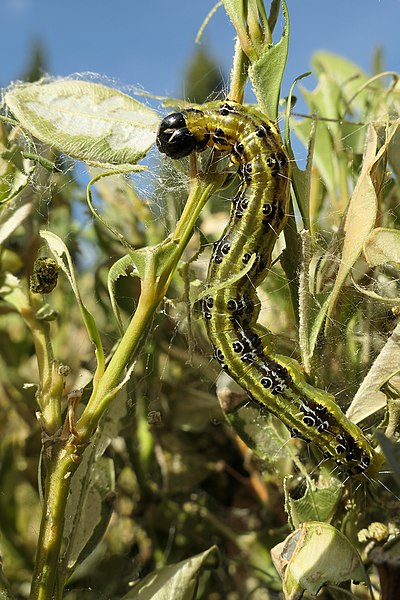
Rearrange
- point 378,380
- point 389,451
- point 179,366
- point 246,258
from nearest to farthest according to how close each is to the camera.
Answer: point 389,451 < point 378,380 < point 246,258 < point 179,366

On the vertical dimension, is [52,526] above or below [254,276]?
below

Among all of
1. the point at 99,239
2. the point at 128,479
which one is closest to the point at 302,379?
the point at 99,239

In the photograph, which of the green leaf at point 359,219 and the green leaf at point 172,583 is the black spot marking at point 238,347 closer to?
the green leaf at point 359,219

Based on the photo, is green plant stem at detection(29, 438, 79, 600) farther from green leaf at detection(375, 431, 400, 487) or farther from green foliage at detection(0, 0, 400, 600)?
green leaf at detection(375, 431, 400, 487)

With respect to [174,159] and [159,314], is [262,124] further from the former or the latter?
[159,314]

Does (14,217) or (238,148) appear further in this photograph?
(14,217)

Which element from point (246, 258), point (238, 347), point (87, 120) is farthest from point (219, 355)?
point (87, 120)

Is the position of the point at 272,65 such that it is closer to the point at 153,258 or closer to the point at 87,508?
the point at 153,258
